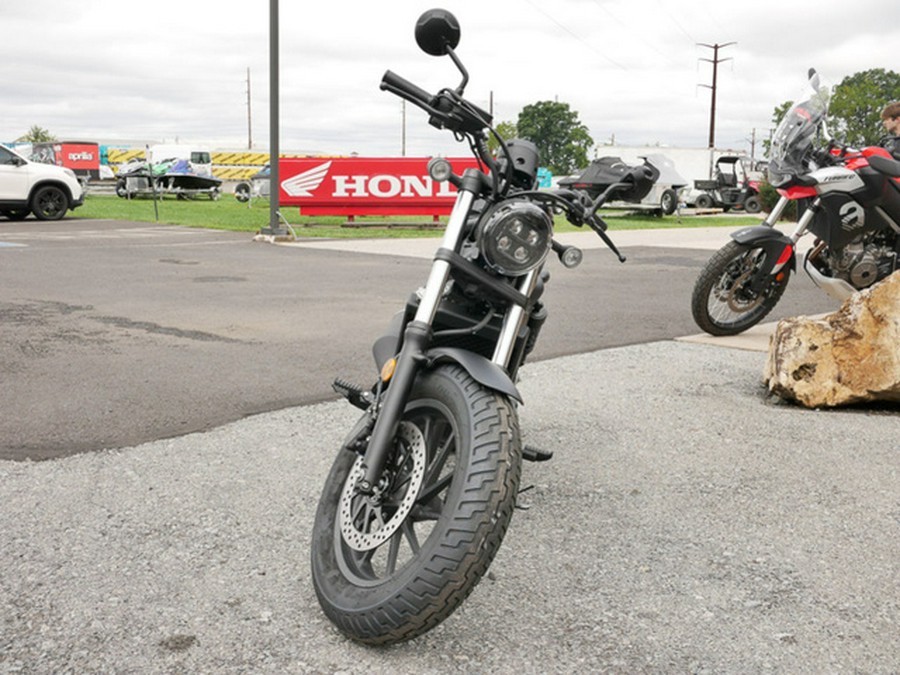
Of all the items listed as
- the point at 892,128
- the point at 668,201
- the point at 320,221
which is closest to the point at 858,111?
the point at 668,201

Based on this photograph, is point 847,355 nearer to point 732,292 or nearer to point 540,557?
point 732,292

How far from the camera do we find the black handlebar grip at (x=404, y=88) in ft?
9.41

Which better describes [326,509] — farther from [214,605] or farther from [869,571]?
[869,571]

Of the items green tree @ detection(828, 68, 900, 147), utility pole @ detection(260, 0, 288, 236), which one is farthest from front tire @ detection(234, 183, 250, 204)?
green tree @ detection(828, 68, 900, 147)

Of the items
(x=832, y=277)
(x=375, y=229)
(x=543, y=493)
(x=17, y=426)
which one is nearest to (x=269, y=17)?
(x=375, y=229)

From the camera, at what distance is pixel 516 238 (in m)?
2.76

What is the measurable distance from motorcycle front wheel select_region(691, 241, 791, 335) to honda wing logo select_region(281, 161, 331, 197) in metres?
13.4

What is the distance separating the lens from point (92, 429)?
4.34 metres

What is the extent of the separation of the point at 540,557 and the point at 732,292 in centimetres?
440

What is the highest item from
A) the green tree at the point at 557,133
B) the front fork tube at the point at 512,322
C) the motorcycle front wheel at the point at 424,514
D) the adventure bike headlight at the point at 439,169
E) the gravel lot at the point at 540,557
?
the green tree at the point at 557,133

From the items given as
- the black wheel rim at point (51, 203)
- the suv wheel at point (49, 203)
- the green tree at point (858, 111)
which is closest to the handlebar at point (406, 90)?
the suv wheel at point (49, 203)

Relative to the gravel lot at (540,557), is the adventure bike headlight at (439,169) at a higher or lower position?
higher

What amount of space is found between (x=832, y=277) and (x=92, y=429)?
5.27 m

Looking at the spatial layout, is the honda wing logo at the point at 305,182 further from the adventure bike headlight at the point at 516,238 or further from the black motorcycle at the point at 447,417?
the adventure bike headlight at the point at 516,238
